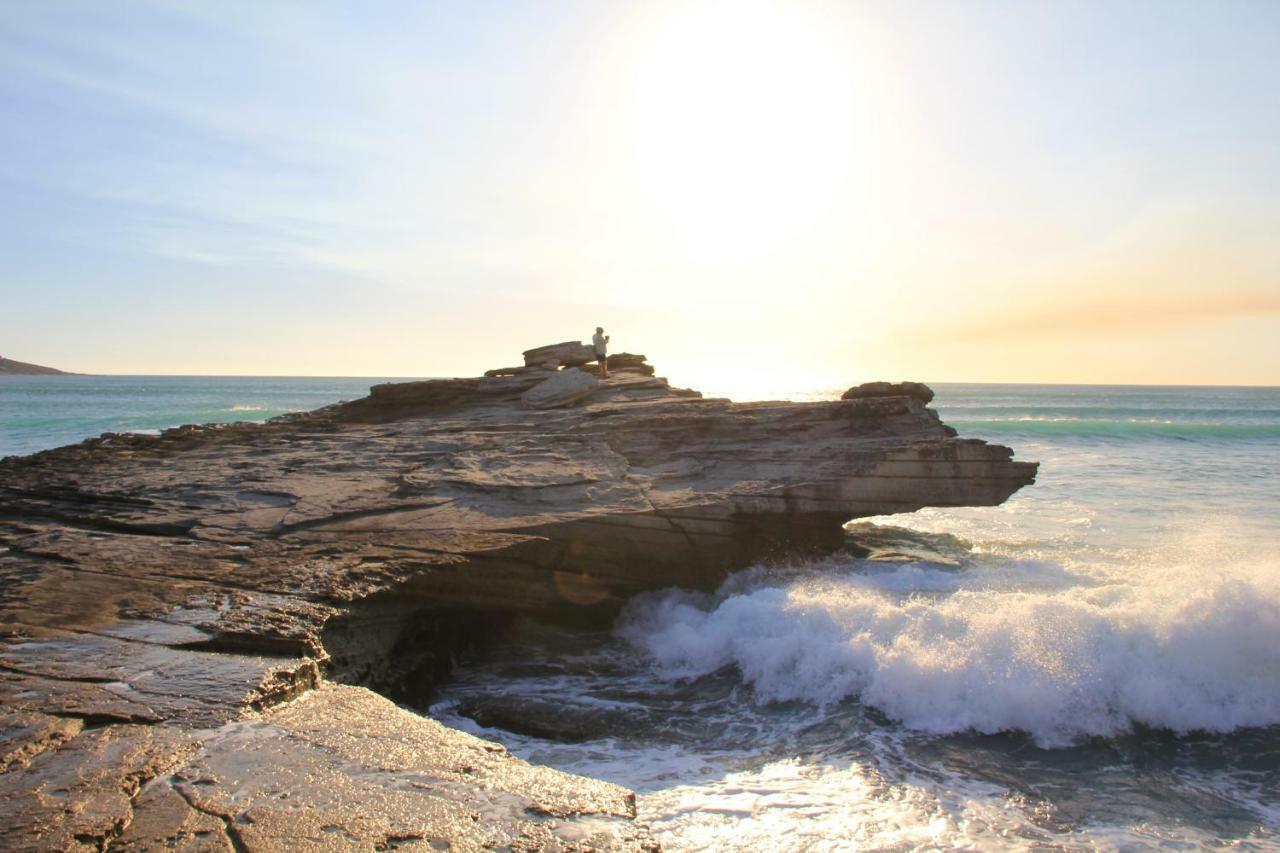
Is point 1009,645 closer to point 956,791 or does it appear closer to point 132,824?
point 956,791

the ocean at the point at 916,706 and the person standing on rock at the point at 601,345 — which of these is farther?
the person standing on rock at the point at 601,345

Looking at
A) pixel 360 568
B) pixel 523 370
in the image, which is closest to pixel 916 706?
pixel 360 568

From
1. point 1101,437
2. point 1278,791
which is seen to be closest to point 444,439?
point 1278,791

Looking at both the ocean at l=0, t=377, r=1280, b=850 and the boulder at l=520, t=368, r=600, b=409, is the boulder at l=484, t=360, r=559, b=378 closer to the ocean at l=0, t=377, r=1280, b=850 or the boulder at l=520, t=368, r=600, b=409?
the boulder at l=520, t=368, r=600, b=409

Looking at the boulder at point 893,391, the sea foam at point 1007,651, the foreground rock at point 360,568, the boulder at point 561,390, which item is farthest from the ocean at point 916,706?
the boulder at point 561,390

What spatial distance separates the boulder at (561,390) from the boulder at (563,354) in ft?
8.78

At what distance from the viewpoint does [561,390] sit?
645 inches

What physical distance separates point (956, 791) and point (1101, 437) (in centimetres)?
3985

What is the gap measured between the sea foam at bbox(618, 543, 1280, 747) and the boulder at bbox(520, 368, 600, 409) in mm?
6069

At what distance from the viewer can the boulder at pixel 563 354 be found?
65.2 ft

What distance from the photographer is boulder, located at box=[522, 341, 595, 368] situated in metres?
19.9

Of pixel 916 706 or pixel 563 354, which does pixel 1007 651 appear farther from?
pixel 563 354

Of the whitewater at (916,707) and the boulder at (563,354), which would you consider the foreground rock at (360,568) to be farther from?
the boulder at (563,354)

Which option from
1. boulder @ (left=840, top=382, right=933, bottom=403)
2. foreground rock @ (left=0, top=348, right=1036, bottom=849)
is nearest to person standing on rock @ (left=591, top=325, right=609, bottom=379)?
foreground rock @ (left=0, top=348, right=1036, bottom=849)
